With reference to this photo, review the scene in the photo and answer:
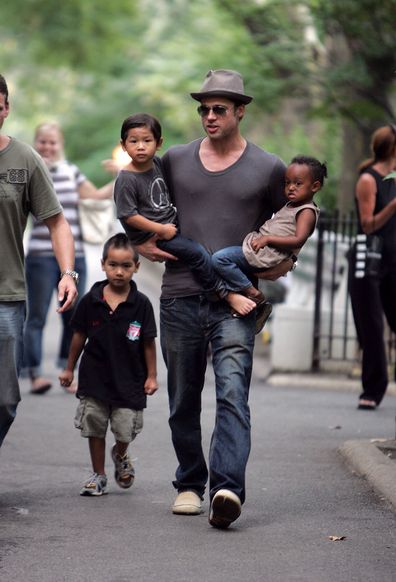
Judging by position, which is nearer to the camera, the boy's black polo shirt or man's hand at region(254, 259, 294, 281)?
man's hand at region(254, 259, 294, 281)

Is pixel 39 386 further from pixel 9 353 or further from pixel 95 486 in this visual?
pixel 9 353

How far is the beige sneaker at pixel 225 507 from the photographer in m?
6.68

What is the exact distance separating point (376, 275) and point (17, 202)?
4415 mm

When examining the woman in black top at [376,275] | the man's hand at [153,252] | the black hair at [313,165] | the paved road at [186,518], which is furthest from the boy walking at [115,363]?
the woman in black top at [376,275]

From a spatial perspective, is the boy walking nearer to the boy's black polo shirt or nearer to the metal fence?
the boy's black polo shirt

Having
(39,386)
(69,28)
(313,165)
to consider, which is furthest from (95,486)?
(69,28)

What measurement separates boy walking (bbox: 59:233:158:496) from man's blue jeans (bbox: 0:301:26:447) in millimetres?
563

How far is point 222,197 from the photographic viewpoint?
6883 mm

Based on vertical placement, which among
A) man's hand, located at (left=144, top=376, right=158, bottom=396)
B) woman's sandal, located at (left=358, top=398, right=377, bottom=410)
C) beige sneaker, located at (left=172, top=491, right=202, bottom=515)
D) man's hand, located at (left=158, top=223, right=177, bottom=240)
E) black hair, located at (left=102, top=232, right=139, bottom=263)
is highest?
man's hand, located at (left=158, top=223, right=177, bottom=240)

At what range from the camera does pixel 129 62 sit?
38.5 m

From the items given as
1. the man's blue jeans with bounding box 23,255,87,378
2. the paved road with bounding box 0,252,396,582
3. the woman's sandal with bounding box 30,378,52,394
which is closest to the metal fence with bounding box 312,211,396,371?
the man's blue jeans with bounding box 23,255,87,378

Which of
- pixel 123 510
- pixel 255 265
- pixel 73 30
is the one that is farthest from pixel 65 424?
pixel 73 30

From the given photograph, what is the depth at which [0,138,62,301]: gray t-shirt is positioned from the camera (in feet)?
23.3

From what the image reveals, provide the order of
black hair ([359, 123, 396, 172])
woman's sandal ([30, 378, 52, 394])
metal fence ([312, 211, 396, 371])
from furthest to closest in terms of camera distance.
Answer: metal fence ([312, 211, 396, 371]), woman's sandal ([30, 378, 52, 394]), black hair ([359, 123, 396, 172])
